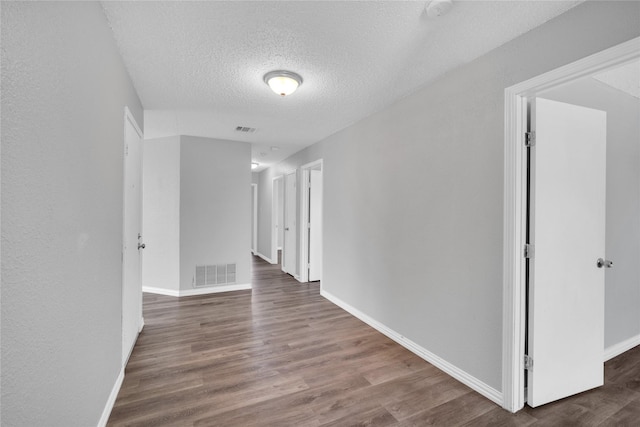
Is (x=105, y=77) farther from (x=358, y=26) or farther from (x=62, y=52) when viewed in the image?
(x=358, y=26)

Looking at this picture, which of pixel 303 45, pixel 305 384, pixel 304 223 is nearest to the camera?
pixel 303 45

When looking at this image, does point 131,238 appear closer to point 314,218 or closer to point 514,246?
point 514,246

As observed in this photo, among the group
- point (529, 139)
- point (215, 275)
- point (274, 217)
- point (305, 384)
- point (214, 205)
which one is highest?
point (529, 139)

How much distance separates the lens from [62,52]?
1.19 m

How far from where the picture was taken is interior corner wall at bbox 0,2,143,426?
0.86 m

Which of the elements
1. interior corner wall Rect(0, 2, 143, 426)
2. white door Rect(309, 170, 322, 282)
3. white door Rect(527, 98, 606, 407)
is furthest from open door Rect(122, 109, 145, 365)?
white door Rect(527, 98, 606, 407)

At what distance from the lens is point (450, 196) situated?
2385 mm

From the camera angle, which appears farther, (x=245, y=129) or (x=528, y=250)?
(x=245, y=129)

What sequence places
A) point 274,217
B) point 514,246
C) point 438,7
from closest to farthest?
point 438,7 → point 514,246 → point 274,217

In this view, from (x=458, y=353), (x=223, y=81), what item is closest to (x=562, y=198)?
(x=458, y=353)

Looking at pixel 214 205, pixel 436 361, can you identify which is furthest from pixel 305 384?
pixel 214 205

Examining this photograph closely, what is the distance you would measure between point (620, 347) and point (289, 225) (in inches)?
193

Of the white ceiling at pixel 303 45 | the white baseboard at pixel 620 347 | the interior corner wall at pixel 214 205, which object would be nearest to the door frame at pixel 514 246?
the white ceiling at pixel 303 45

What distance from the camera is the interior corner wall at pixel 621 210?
2.59 meters
